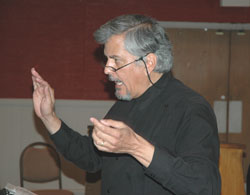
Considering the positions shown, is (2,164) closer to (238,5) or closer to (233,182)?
(233,182)

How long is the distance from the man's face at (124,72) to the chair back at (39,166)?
2576 millimetres

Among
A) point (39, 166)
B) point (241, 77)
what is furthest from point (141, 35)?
point (241, 77)

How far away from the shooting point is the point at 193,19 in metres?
5.50

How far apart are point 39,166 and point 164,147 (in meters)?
2.87

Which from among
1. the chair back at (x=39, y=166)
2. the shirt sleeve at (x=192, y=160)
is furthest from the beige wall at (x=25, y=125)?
the shirt sleeve at (x=192, y=160)

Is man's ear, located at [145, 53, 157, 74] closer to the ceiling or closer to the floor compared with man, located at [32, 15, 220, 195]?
closer to the ceiling

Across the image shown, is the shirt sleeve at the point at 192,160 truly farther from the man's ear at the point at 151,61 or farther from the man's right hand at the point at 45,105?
the man's right hand at the point at 45,105

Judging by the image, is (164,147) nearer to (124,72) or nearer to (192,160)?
(192,160)

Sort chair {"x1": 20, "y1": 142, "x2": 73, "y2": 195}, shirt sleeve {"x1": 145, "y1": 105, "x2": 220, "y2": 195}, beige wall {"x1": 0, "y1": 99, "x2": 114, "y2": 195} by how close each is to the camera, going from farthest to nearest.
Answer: beige wall {"x1": 0, "y1": 99, "x2": 114, "y2": 195}
chair {"x1": 20, "y1": 142, "x2": 73, "y2": 195}
shirt sleeve {"x1": 145, "y1": 105, "x2": 220, "y2": 195}

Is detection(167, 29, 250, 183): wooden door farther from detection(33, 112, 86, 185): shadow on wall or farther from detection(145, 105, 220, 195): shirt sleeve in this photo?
detection(145, 105, 220, 195): shirt sleeve

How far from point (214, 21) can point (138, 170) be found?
423 cm

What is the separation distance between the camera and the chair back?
13.8ft

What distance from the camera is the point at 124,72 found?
1.77 meters

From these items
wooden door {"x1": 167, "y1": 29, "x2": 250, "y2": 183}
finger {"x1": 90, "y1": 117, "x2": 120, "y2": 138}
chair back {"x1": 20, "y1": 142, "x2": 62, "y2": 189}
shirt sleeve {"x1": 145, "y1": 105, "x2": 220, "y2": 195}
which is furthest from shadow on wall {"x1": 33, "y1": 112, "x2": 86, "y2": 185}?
finger {"x1": 90, "y1": 117, "x2": 120, "y2": 138}
